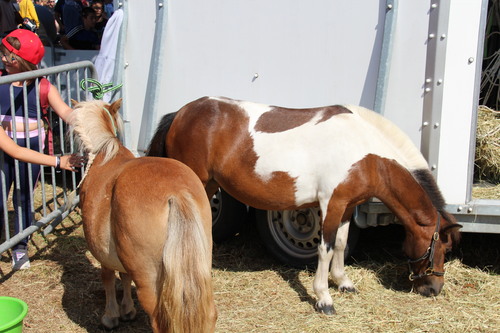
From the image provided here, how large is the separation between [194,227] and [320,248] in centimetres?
158

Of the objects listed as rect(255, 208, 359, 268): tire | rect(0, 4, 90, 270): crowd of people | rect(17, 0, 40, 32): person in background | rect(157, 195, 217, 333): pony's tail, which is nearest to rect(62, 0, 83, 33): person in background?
rect(17, 0, 40, 32): person in background

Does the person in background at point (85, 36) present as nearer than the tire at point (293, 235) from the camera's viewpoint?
No

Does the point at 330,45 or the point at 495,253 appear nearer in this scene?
the point at 330,45

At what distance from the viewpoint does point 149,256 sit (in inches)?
109

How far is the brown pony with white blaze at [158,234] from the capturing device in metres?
2.63

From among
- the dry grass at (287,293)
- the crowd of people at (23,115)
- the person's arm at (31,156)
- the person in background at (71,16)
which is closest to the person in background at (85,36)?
the person in background at (71,16)

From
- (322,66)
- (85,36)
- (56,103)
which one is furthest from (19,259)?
(85,36)

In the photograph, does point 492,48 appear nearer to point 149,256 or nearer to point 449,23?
point 449,23

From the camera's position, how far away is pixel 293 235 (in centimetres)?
474

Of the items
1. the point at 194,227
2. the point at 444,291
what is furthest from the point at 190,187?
the point at 444,291

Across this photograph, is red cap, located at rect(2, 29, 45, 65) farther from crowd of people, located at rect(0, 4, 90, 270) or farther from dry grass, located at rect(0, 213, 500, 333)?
dry grass, located at rect(0, 213, 500, 333)

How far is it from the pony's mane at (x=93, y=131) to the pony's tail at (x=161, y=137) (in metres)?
1.06

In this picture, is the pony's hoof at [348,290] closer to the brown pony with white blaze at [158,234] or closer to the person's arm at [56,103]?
the brown pony with white blaze at [158,234]

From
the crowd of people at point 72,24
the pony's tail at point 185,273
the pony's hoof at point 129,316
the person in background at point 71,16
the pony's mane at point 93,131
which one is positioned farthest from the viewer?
the person in background at point 71,16
